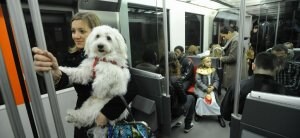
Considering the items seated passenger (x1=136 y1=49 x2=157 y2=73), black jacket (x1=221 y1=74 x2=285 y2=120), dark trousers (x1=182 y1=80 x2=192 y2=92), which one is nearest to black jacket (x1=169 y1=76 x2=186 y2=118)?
seated passenger (x1=136 y1=49 x2=157 y2=73)

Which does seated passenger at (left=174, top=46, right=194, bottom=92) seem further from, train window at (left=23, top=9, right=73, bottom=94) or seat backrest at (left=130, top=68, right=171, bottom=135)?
train window at (left=23, top=9, right=73, bottom=94)

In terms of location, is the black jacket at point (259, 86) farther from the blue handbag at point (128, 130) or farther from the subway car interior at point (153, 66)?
the blue handbag at point (128, 130)

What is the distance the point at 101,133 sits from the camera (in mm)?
1371

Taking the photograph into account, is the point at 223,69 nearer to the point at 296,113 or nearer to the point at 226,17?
the point at 226,17

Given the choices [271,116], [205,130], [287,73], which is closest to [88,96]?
[271,116]

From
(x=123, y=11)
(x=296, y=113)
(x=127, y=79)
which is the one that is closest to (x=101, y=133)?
(x=127, y=79)

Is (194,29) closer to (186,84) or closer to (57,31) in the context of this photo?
(186,84)

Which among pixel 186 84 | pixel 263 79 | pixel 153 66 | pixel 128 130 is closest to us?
pixel 128 130

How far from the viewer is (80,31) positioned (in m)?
1.30

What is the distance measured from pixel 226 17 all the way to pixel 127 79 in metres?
4.18

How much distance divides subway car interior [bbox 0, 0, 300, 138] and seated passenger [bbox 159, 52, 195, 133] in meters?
0.03

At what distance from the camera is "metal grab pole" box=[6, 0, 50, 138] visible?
0.50 meters

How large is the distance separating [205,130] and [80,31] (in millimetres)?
2532

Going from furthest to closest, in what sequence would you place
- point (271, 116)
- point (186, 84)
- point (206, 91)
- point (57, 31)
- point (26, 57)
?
point (186, 84) → point (206, 91) → point (57, 31) → point (271, 116) → point (26, 57)
